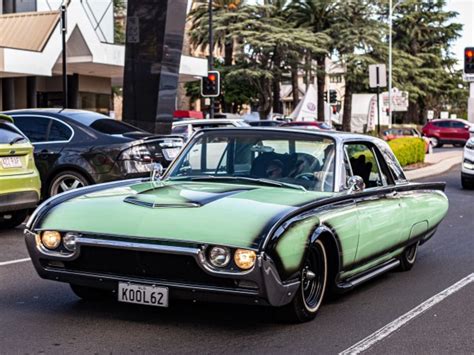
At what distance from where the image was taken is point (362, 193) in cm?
697

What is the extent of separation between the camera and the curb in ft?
75.5

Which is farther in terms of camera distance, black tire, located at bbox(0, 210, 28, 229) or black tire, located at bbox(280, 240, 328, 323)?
black tire, located at bbox(0, 210, 28, 229)

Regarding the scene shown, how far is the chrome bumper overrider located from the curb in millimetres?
17061

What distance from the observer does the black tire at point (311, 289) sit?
5.94m

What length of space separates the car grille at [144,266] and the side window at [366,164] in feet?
7.84

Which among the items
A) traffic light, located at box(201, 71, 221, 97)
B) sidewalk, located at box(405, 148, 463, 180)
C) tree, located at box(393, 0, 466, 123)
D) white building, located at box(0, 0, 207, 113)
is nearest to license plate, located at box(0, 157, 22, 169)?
sidewalk, located at box(405, 148, 463, 180)

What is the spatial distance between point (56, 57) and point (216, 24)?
27.2m

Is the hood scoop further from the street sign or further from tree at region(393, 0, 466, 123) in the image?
tree at region(393, 0, 466, 123)

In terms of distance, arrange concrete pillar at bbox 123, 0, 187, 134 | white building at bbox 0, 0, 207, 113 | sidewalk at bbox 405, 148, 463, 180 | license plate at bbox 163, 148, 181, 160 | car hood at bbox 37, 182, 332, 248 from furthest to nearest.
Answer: white building at bbox 0, 0, 207, 113 < sidewalk at bbox 405, 148, 463, 180 < concrete pillar at bbox 123, 0, 187, 134 < license plate at bbox 163, 148, 181, 160 < car hood at bbox 37, 182, 332, 248

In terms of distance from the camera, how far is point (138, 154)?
12.6 meters

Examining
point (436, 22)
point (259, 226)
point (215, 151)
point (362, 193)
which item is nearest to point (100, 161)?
point (215, 151)

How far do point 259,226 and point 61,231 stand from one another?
56.6 inches

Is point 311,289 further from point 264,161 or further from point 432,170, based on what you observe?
point 432,170

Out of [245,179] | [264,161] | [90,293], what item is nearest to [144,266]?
[90,293]
